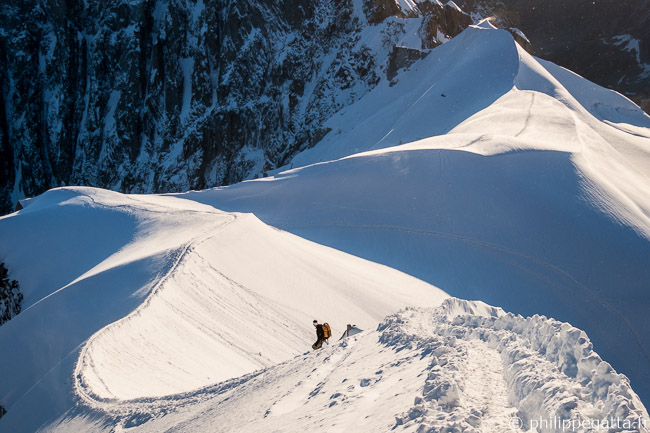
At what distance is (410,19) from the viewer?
1613 inches

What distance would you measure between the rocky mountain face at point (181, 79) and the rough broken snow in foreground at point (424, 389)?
30606mm

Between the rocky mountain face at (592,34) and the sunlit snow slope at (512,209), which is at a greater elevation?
the rocky mountain face at (592,34)

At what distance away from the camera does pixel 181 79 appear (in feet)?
162

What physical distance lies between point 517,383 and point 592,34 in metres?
70.7

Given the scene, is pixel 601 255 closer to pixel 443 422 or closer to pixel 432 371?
pixel 432 371

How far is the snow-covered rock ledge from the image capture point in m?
4.28

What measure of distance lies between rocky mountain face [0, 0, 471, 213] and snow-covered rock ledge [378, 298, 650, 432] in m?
31.3

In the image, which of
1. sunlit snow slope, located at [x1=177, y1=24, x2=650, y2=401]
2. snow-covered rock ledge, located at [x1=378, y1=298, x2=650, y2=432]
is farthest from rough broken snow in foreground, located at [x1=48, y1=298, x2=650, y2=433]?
sunlit snow slope, located at [x1=177, y1=24, x2=650, y2=401]

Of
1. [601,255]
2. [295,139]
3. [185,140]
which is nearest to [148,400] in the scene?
[601,255]

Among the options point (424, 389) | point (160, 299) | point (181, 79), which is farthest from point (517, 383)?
point (181, 79)

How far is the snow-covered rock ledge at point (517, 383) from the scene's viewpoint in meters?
4.28

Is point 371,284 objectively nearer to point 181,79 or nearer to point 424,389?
point 424,389

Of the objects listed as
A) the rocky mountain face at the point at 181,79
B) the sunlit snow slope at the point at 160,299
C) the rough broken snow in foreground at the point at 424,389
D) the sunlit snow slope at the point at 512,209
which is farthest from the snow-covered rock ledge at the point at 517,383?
the rocky mountain face at the point at 181,79

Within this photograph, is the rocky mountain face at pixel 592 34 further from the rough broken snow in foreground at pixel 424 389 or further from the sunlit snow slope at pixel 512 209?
the rough broken snow in foreground at pixel 424 389
